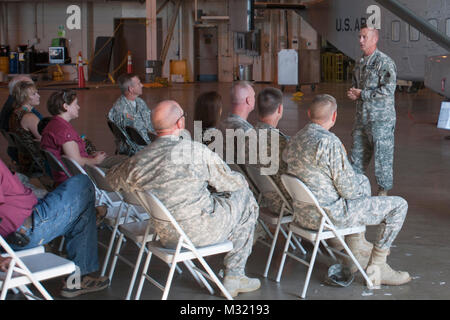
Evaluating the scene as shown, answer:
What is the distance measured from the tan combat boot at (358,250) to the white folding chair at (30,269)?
1763 mm

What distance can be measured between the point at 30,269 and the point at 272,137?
1.77 meters

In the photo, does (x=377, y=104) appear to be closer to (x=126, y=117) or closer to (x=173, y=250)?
(x=126, y=117)

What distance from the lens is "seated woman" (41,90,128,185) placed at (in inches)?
161

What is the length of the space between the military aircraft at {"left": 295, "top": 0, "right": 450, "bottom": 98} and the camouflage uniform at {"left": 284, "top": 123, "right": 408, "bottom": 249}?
7218 mm

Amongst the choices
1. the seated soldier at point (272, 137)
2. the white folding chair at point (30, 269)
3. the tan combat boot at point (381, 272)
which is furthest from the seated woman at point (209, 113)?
the white folding chair at point (30, 269)

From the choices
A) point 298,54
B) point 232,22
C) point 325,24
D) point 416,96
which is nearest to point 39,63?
point 298,54

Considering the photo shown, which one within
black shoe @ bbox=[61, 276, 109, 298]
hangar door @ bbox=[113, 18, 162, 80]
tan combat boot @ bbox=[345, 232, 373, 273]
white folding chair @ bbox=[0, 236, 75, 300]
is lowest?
black shoe @ bbox=[61, 276, 109, 298]

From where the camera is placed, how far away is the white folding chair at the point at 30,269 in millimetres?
2564

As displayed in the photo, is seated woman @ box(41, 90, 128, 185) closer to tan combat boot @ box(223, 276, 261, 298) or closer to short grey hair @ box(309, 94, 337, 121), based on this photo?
tan combat boot @ box(223, 276, 261, 298)

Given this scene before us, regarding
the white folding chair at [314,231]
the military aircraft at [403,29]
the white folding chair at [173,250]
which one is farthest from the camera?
the military aircraft at [403,29]

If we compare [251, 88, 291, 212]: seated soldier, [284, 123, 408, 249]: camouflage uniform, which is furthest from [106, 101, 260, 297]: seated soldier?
[251, 88, 291, 212]: seated soldier

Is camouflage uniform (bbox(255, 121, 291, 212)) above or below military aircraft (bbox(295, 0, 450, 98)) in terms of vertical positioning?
below

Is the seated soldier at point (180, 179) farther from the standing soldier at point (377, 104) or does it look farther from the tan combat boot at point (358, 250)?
the standing soldier at point (377, 104)

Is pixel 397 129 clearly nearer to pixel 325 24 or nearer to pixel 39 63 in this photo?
pixel 325 24
